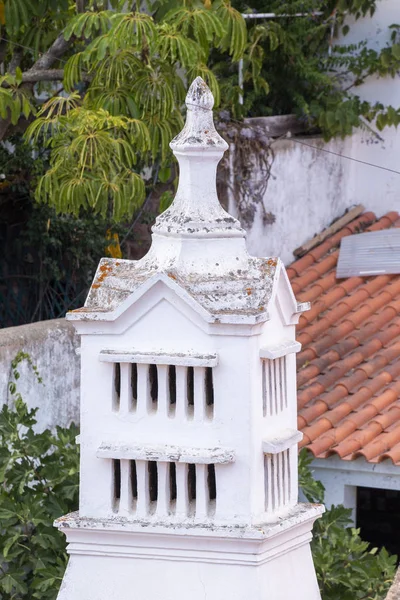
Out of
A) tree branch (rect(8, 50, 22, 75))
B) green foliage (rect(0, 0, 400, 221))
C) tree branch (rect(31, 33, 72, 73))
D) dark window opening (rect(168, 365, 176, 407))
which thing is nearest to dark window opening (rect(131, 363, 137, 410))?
dark window opening (rect(168, 365, 176, 407))

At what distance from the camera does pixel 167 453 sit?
18.3 feet

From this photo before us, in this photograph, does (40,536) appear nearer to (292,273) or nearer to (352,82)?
(292,273)

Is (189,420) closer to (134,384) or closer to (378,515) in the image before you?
(134,384)

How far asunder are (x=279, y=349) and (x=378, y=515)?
5.57m

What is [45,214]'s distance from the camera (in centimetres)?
1088

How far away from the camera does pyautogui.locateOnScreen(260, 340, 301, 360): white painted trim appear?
5605mm

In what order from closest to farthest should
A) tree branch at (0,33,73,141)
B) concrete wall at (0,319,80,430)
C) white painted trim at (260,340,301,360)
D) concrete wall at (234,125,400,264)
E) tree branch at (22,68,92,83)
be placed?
white painted trim at (260,340,301,360), concrete wall at (0,319,80,430), tree branch at (22,68,92,83), tree branch at (0,33,73,141), concrete wall at (234,125,400,264)

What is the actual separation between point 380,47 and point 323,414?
3877 millimetres

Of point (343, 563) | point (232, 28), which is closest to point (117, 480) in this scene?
point (343, 563)

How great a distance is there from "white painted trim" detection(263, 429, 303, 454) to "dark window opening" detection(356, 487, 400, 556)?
5.11m

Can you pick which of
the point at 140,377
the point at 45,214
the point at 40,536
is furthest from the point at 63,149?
the point at 140,377

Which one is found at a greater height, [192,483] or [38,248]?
[38,248]

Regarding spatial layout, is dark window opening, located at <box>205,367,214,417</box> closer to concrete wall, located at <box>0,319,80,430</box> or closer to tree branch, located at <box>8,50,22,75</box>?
concrete wall, located at <box>0,319,80,430</box>

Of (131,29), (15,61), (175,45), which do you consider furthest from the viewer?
(15,61)
